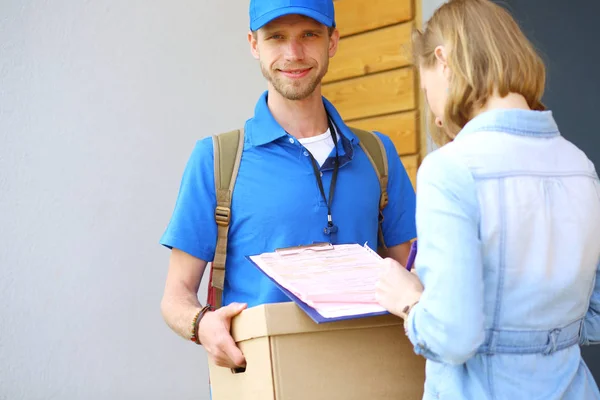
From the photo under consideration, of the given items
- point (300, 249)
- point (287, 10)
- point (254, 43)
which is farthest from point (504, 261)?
point (254, 43)

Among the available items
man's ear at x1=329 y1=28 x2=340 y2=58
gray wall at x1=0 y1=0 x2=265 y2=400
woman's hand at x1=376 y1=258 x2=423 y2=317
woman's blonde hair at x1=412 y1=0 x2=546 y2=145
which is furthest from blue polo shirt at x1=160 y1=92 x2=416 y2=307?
gray wall at x1=0 y1=0 x2=265 y2=400

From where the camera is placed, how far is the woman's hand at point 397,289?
1.45 m

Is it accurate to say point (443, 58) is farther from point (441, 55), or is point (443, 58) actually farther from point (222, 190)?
point (222, 190)

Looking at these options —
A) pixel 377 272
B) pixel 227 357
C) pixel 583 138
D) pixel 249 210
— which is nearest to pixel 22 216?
pixel 249 210

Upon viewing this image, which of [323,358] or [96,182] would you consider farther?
[96,182]

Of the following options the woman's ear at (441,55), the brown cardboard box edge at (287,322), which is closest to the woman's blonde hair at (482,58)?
the woman's ear at (441,55)

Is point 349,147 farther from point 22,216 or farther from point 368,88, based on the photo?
point 368,88

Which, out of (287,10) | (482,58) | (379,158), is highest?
(287,10)

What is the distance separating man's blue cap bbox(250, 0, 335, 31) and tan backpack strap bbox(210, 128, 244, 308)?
320mm

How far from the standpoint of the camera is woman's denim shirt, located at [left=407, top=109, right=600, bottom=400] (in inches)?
50.9

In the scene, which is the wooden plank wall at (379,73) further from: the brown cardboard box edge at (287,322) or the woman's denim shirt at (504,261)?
the woman's denim shirt at (504,261)

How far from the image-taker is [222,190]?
2.11m

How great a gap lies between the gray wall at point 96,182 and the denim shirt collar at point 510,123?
203cm

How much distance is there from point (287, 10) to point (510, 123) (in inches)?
36.1
